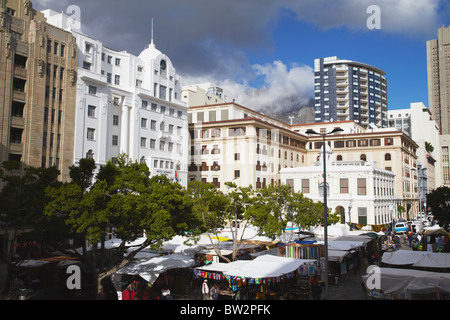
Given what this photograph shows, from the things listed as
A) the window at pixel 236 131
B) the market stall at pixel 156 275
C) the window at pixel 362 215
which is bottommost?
the market stall at pixel 156 275

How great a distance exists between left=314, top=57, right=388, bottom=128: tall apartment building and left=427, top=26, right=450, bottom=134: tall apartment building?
55.6m

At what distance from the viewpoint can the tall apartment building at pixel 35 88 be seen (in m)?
42.8

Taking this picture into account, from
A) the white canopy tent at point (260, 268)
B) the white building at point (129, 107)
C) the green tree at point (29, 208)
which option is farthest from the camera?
the white building at point (129, 107)

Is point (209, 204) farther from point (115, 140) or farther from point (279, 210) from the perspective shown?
point (115, 140)

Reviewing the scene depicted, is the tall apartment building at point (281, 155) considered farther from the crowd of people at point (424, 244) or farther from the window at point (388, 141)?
the crowd of people at point (424, 244)

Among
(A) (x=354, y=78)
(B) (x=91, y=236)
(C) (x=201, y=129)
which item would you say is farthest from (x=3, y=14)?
(A) (x=354, y=78)

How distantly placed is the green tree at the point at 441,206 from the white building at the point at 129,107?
119ft

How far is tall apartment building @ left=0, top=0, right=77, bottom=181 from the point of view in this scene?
140ft

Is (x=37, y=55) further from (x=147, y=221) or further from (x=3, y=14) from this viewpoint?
(x=147, y=221)

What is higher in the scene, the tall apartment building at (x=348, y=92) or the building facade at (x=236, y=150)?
the tall apartment building at (x=348, y=92)

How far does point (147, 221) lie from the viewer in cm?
2141

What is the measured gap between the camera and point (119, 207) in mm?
20812

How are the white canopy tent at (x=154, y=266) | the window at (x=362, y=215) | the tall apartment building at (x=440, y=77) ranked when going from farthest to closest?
the tall apartment building at (x=440, y=77)
the window at (x=362, y=215)
the white canopy tent at (x=154, y=266)

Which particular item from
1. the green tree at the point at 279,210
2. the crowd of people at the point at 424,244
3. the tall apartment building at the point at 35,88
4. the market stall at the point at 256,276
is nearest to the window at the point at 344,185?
the crowd of people at the point at 424,244
